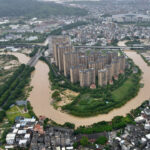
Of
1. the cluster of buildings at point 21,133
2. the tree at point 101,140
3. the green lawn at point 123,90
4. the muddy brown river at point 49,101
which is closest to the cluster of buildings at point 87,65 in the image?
the green lawn at point 123,90

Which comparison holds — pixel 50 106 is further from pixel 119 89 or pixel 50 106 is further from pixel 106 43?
pixel 106 43

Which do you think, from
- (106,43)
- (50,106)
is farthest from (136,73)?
(106,43)

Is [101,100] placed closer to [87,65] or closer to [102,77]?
[102,77]

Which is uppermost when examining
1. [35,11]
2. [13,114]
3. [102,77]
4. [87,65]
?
[35,11]

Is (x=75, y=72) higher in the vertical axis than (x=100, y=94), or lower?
higher

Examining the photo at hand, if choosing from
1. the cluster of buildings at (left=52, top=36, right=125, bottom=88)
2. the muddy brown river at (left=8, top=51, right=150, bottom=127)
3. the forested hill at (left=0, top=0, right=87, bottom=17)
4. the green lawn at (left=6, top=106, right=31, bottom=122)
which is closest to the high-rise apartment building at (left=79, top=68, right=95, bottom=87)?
the cluster of buildings at (left=52, top=36, right=125, bottom=88)

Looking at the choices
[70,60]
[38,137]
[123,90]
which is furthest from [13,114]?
[123,90]

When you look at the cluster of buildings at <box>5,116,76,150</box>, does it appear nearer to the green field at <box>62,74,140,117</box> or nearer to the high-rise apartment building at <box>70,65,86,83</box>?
the green field at <box>62,74,140,117</box>
